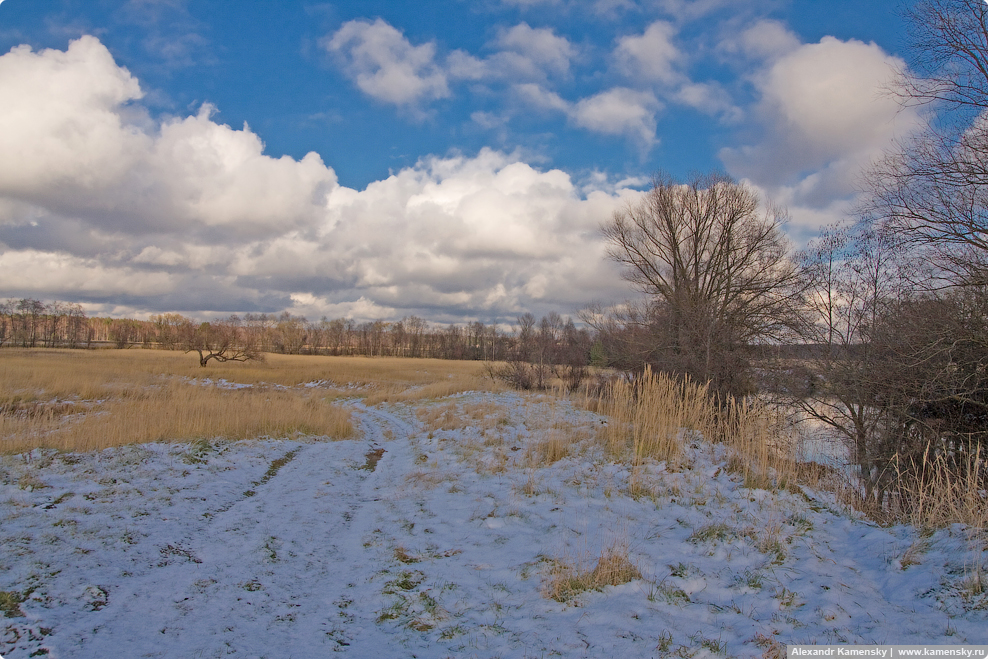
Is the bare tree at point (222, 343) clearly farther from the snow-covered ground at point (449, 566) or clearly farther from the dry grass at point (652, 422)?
the dry grass at point (652, 422)

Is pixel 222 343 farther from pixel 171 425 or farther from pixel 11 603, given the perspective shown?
pixel 11 603

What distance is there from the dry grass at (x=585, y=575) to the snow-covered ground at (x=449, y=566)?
2.4 inches

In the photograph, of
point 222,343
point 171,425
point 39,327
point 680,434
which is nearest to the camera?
point 680,434

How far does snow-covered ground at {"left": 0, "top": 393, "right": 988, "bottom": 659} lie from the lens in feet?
11.1

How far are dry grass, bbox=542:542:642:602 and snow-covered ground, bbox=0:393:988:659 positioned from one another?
60 millimetres

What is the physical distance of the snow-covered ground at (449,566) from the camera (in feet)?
11.1

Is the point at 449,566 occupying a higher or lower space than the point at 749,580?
lower

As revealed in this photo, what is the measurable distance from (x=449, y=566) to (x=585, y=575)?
145 centimetres

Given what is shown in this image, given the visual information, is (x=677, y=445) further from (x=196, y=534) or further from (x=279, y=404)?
(x=279, y=404)

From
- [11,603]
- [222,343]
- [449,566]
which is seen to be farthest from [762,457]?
[222,343]

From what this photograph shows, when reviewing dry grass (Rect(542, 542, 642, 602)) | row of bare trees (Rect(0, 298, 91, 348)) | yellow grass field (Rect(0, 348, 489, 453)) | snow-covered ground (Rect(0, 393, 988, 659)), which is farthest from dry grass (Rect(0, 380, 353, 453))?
row of bare trees (Rect(0, 298, 91, 348))

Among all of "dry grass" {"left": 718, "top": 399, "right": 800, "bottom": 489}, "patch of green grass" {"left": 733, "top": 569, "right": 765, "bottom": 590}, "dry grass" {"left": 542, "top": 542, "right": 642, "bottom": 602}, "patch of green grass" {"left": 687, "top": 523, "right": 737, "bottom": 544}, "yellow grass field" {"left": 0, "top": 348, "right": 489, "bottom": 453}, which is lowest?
"yellow grass field" {"left": 0, "top": 348, "right": 489, "bottom": 453}

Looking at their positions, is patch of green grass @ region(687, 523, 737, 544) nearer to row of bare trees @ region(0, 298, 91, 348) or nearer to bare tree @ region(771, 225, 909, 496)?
bare tree @ region(771, 225, 909, 496)

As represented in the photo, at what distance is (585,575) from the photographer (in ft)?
13.6
